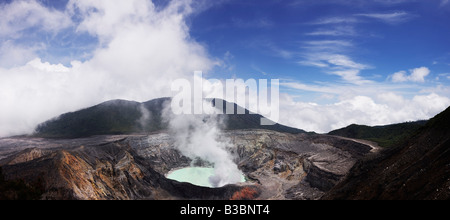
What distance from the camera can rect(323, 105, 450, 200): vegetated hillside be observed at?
32.5m

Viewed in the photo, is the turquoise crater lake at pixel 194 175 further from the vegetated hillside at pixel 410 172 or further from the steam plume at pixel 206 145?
the vegetated hillside at pixel 410 172

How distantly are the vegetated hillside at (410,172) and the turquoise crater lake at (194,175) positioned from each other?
5820cm

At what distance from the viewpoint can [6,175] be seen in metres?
52.5

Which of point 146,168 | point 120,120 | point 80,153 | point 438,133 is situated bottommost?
point 146,168

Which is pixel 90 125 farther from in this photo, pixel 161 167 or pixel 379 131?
pixel 379 131

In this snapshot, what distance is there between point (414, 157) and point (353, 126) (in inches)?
3796

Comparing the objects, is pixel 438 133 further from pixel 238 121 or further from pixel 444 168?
pixel 238 121

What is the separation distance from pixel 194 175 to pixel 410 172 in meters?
90.4

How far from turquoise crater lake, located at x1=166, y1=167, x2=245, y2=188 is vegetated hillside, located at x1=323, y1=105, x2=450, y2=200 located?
58.2 m

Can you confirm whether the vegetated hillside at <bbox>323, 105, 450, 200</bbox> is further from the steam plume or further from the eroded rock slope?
the steam plume

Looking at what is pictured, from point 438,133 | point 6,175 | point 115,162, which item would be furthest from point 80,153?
point 438,133

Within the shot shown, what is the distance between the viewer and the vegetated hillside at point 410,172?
32484 millimetres

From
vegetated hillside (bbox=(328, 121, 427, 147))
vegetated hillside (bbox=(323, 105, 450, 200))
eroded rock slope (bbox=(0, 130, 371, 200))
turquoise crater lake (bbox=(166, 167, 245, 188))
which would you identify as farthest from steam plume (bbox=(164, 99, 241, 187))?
vegetated hillside (bbox=(328, 121, 427, 147))

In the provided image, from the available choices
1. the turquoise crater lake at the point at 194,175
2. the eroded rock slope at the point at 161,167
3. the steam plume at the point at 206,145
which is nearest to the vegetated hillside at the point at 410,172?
the eroded rock slope at the point at 161,167
